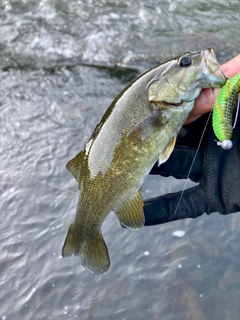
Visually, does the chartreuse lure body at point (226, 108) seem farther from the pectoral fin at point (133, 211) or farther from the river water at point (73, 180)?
the river water at point (73, 180)

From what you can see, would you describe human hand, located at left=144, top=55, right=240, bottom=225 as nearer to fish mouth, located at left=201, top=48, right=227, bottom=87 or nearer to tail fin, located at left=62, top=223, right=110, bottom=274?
fish mouth, located at left=201, top=48, right=227, bottom=87

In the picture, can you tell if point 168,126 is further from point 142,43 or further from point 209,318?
point 142,43

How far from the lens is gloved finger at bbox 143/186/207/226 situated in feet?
10.4

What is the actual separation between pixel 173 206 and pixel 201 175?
0.29 metres

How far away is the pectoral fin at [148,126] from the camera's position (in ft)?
7.88

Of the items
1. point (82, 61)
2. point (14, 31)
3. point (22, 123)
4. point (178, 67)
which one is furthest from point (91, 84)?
point (178, 67)

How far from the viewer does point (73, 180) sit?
421 cm

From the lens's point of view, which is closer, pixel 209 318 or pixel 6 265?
pixel 209 318

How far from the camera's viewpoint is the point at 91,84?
518cm

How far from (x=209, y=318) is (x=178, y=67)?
6.07 feet

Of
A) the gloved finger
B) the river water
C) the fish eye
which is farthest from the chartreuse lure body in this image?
the river water

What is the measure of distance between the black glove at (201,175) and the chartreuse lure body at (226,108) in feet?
1.58

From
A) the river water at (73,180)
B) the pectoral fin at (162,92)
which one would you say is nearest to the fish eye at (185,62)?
the pectoral fin at (162,92)

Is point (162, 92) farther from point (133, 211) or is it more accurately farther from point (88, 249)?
point (88, 249)
